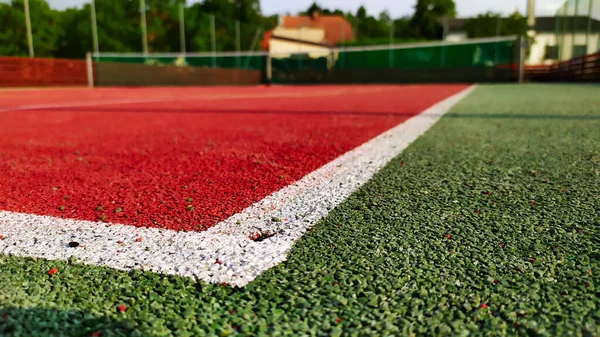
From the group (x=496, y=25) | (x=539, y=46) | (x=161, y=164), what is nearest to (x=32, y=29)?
(x=161, y=164)

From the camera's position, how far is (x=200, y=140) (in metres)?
3.87

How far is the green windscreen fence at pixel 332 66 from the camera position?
2482 cm

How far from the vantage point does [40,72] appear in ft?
62.6

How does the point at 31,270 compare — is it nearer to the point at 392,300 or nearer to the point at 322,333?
the point at 322,333

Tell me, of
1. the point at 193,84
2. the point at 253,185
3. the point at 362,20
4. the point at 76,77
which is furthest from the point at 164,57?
the point at 362,20

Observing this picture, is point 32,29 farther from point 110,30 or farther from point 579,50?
point 579,50

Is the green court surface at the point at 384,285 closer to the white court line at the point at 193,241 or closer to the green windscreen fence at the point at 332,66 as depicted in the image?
the white court line at the point at 193,241

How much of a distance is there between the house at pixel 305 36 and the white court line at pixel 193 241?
1150 inches

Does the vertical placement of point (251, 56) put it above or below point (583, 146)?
above

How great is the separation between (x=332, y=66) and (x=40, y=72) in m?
17.0

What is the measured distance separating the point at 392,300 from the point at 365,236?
1.34ft

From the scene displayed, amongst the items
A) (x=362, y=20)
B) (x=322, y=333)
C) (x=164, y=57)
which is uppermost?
(x=362, y=20)

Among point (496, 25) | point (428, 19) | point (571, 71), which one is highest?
point (428, 19)

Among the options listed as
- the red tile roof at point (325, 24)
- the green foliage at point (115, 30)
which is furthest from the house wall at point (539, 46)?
the red tile roof at point (325, 24)
